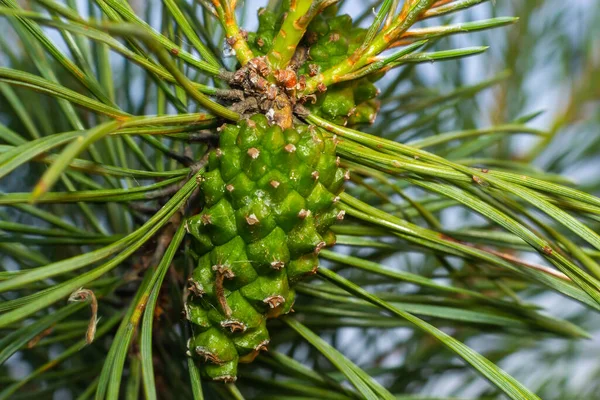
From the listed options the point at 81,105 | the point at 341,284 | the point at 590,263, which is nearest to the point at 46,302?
the point at 81,105

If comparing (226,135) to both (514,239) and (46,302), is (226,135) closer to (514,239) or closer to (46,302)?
(46,302)

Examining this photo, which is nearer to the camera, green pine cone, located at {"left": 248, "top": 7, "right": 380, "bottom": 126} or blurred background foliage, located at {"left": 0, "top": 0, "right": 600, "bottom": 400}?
green pine cone, located at {"left": 248, "top": 7, "right": 380, "bottom": 126}

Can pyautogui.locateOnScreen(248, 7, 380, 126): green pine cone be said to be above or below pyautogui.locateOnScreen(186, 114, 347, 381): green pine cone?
above

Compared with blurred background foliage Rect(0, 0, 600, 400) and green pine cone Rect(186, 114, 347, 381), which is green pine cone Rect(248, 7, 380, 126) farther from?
blurred background foliage Rect(0, 0, 600, 400)

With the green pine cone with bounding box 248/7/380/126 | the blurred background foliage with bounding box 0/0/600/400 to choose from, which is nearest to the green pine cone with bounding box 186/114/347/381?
the green pine cone with bounding box 248/7/380/126

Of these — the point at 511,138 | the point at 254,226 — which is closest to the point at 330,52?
the point at 254,226

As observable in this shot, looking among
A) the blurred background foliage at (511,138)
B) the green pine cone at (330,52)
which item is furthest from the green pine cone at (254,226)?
the blurred background foliage at (511,138)
